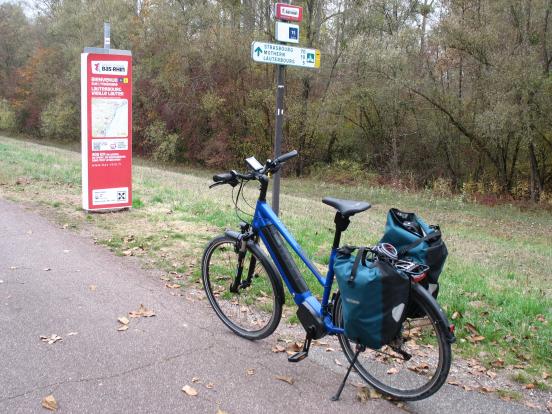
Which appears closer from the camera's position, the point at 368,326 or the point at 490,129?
the point at 368,326

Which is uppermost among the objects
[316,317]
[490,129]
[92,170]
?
[490,129]

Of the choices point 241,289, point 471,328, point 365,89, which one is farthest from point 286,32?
point 365,89

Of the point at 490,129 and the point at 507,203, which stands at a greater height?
the point at 490,129

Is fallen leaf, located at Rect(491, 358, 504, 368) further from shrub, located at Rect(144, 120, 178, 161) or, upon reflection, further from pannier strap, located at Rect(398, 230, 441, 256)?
shrub, located at Rect(144, 120, 178, 161)

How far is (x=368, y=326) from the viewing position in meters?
3.19

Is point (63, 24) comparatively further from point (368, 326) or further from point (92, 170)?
point (368, 326)

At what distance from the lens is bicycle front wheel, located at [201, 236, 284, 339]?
13.9 ft

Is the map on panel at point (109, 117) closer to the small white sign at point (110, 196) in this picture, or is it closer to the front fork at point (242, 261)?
the small white sign at point (110, 196)

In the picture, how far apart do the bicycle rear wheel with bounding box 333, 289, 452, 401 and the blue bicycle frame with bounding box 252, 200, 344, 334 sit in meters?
0.11

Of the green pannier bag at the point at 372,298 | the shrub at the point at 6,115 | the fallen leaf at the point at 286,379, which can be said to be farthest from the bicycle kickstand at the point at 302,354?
the shrub at the point at 6,115

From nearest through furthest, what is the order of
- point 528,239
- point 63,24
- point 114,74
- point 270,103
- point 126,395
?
1. point 126,395
2. point 114,74
3. point 528,239
4. point 270,103
5. point 63,24

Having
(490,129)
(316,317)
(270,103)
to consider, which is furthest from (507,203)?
(316,317)

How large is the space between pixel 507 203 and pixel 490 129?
3578 millimetres

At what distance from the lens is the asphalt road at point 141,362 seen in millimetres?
3383
